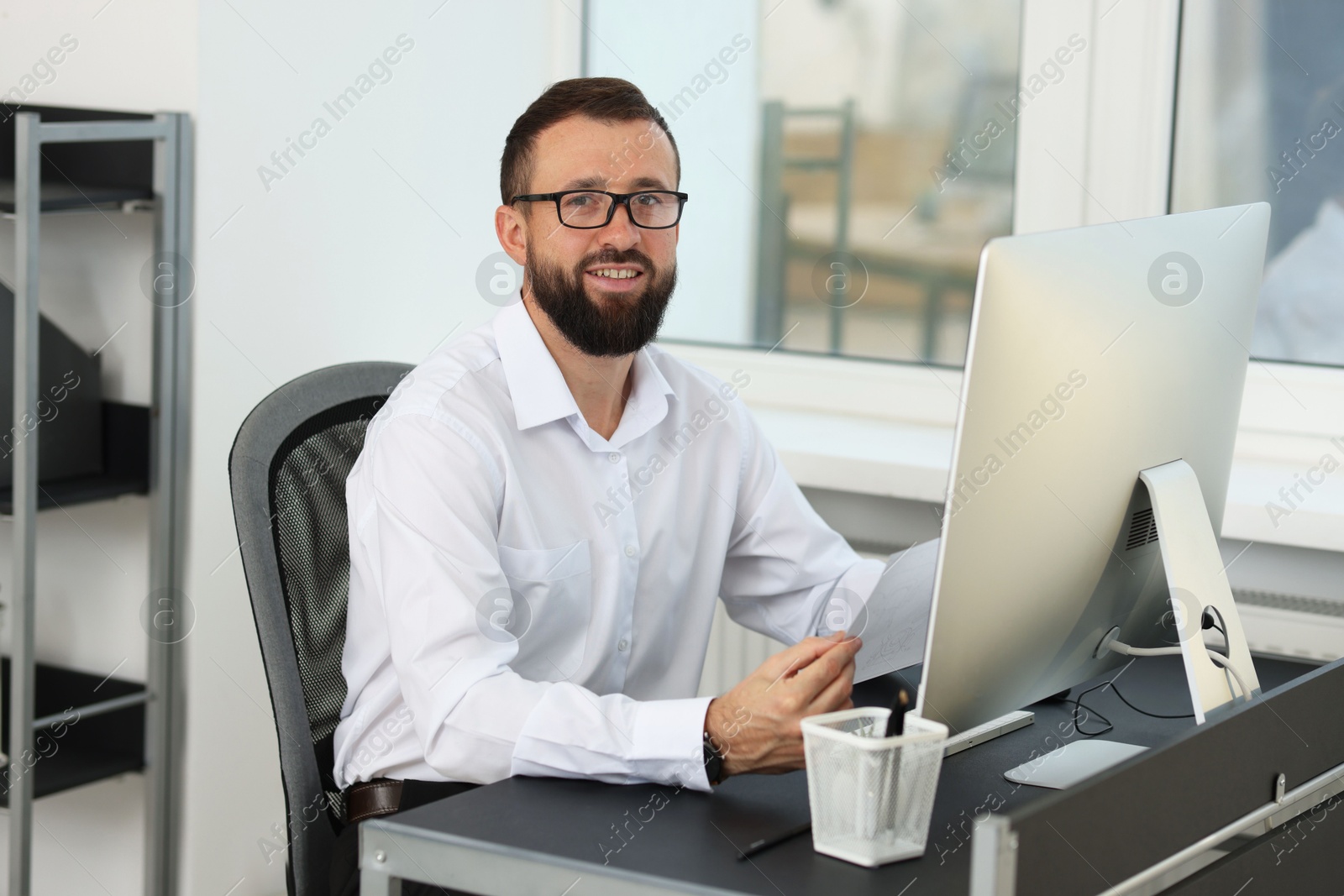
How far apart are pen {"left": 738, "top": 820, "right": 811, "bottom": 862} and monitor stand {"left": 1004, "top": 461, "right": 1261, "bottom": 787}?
25cm

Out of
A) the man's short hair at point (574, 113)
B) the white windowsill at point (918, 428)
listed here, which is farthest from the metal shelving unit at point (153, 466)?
the white windowsill at point (918, 428)

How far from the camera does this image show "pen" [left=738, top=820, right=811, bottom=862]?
991mm

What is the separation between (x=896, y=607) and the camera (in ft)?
4.40

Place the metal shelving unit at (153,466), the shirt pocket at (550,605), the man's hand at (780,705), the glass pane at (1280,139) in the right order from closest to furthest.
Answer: the man's hand at (780,705)
the shirt pocket at (550,605)
the metal shelving unit at (153,466)
the glass pane at (1280,139)

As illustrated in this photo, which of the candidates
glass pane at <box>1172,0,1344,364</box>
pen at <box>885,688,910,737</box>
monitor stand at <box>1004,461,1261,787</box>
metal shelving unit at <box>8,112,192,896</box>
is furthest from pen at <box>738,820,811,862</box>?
glass pane at <box>1172,0,1344,364</box>

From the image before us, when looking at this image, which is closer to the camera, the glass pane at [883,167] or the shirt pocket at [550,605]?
the shirt pocket at [550,605]

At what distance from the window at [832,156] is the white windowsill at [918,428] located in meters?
0.05

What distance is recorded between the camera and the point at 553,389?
150 cm

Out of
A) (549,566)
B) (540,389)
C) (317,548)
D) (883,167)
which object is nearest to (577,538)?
(549,566)

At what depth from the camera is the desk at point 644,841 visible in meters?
0.95

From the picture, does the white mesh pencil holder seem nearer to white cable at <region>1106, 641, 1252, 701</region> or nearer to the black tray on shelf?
white cable at <region>1106, 641, 1252, 701</region>

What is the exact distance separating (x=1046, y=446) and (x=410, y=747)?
698 mm

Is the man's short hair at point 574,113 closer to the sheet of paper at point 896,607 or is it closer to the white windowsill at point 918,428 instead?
the sheet of paper at point 896,607

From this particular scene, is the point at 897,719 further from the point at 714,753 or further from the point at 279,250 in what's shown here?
the point at 279,250
